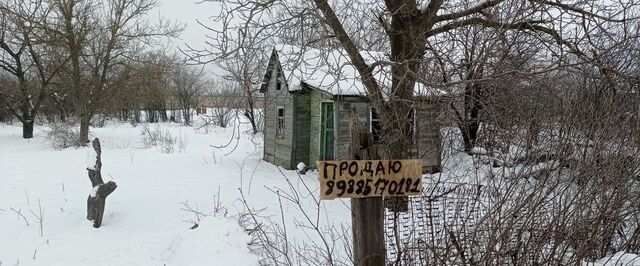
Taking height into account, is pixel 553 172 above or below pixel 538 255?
above

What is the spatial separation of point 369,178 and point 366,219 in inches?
10.9

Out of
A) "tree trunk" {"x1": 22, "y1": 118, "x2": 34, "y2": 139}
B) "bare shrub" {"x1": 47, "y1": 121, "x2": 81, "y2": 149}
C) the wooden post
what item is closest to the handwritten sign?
the wooden post

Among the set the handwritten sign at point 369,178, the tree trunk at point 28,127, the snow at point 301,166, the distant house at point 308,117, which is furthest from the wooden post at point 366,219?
the tree trunk at point 28,127

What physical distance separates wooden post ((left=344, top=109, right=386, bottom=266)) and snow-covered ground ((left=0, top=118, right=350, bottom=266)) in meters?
1.09

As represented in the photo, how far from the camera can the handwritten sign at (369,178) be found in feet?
6.70

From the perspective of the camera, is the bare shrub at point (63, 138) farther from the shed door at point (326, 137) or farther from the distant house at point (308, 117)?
the shed door at point (326, 137)

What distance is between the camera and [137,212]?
7020 mm

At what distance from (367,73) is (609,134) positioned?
311cm

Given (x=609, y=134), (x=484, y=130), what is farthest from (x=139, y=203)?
(x=609, y=134)

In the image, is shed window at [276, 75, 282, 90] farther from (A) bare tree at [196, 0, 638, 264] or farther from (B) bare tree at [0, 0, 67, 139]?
(B) bare tree at [0, 0, 67, 139]

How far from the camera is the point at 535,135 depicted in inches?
130

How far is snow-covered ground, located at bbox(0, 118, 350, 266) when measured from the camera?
17.2 feet

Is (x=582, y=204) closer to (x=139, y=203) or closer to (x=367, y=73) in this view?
(x=367, y=73)

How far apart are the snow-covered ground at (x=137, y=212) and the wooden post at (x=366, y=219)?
1091mm
